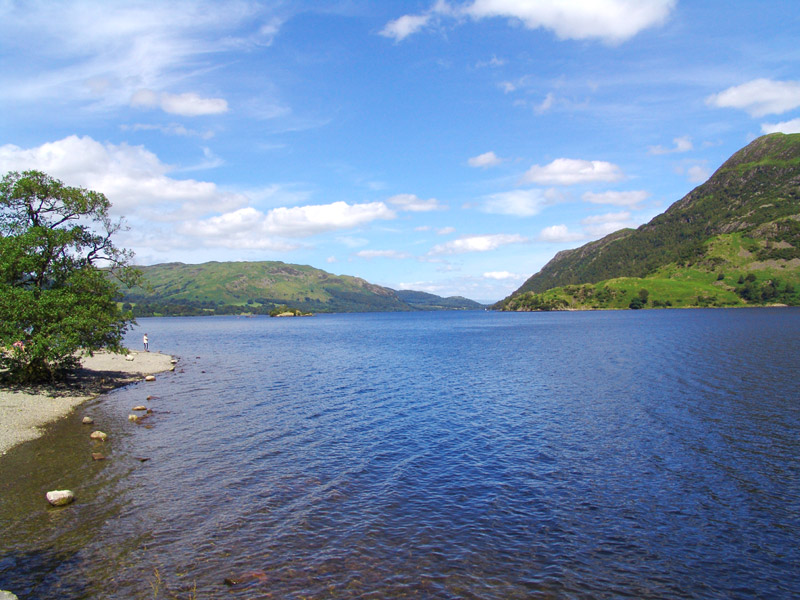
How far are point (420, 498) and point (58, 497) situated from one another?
20.5 meters

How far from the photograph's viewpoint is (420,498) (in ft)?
84.5

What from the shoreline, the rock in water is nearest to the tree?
the shoreline

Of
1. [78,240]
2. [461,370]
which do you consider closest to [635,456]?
[461,370]

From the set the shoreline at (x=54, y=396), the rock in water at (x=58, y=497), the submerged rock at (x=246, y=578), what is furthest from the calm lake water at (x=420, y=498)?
the shoreline at (x=54, y=396)

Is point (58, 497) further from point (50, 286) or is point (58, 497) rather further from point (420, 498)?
point (50, 286)

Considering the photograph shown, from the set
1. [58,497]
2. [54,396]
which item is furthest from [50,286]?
[58,497]

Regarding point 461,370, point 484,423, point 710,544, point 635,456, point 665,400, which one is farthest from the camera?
point 461,370

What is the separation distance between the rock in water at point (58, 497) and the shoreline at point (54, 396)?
1369 cm

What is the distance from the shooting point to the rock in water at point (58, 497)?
24250mm

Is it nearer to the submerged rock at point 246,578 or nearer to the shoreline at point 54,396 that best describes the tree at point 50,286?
the shoreline at point 54,396

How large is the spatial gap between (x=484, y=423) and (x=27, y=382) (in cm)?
5561

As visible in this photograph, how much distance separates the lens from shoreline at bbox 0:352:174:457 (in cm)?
3877

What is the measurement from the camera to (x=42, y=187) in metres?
51.5

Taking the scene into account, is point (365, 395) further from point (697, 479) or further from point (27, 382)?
point (27, 382)
